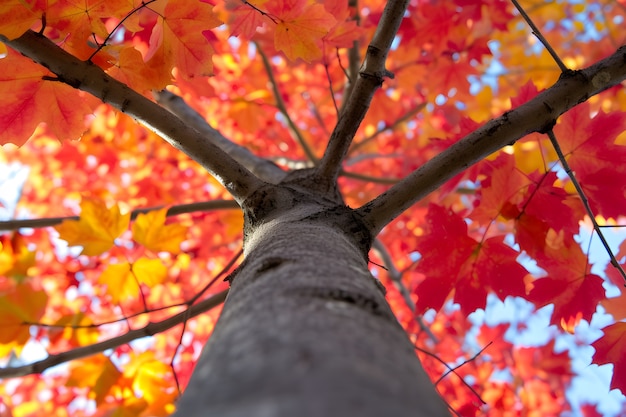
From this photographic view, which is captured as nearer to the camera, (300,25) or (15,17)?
(15,17)

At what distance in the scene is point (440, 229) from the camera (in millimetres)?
1460

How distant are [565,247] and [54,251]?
4.17 meters

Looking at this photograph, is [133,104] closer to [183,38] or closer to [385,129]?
[183,38]

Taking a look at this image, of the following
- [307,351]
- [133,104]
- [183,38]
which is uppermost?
[183,38]

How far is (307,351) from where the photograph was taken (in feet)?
1.51

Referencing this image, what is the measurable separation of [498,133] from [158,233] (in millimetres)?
1305

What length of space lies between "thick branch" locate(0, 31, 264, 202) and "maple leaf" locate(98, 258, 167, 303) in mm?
943

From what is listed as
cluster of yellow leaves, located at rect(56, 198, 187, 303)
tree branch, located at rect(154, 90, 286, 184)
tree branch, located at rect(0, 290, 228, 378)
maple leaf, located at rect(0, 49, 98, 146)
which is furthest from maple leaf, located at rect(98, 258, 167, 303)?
maple leaf, located at rect(0, 49, 98, 146)

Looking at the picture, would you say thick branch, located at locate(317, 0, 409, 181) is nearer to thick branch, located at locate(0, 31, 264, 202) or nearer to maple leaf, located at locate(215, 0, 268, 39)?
thick branch, located at locate(0, 31, 264, 202)

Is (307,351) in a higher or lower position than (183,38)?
lower

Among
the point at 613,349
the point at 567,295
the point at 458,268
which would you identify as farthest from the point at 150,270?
the point at 613,349

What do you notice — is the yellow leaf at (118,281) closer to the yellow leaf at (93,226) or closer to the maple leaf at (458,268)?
the yellow leaf at (93,226)

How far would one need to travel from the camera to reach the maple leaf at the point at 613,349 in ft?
4.50

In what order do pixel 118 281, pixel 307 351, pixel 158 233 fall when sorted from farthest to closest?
pixel 118 281 < pixel 158 233 < pixel 307 351
